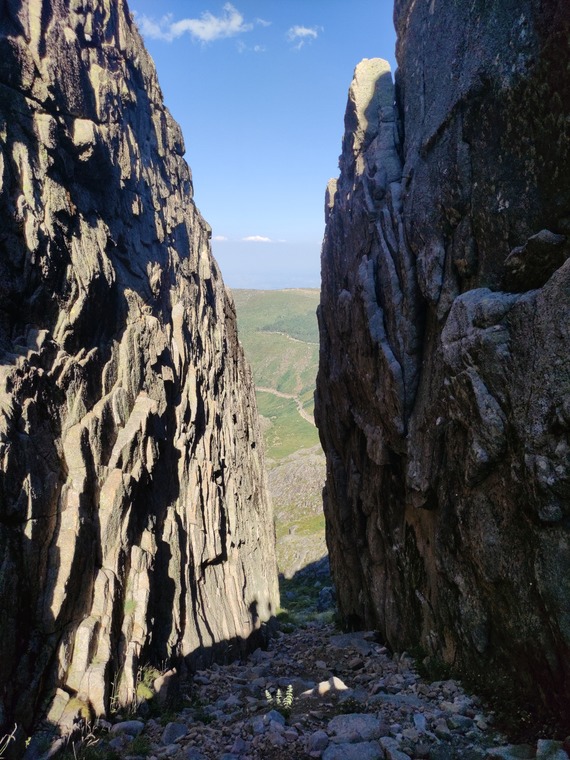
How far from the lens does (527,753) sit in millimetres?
9984

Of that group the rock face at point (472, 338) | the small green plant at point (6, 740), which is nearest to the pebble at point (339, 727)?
the rock face at point (472, 338)

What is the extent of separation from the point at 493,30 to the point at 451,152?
358 cm

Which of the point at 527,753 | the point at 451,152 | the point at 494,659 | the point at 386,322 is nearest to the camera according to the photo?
the point at 527,753

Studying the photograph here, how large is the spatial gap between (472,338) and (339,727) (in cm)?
1065

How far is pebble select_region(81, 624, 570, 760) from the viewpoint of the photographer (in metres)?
10.9

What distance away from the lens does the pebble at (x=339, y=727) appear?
429 inches

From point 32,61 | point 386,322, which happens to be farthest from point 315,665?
point 32,61

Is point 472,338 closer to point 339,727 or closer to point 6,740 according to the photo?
point 339,727

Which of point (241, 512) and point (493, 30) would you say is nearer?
point (493, 30)

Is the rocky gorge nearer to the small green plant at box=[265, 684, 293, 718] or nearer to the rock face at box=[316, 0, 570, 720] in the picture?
the rock face at box=[316, 0, 570, 720]

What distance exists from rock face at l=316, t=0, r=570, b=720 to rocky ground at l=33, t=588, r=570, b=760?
1.61m

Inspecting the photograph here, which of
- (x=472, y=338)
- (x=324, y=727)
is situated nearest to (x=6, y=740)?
(x=324, y=727)

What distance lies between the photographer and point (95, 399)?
19438mm

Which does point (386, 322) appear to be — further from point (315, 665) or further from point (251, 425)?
point (251, 425)
